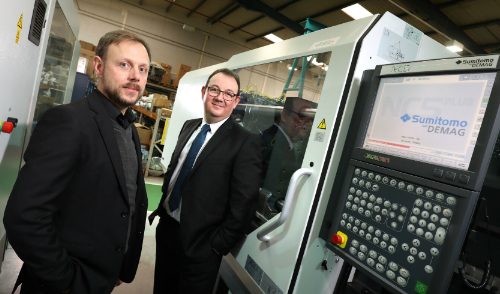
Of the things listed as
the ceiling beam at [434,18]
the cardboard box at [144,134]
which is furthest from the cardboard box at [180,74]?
the ceiling beam at [434,18]

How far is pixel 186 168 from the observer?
1705 millimetres

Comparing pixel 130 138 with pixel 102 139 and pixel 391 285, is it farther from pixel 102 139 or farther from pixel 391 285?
pixel 391 285

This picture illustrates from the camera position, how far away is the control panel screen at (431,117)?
2.74 ft

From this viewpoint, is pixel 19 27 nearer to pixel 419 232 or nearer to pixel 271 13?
pixel 419 232

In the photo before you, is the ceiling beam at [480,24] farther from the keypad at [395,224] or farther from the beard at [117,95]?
the beard at [117,95]

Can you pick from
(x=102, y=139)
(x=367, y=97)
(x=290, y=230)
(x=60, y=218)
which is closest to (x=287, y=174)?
(x=290, y=230)

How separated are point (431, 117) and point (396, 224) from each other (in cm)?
33

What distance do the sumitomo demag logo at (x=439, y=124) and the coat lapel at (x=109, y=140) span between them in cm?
99

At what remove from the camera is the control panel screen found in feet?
2.74

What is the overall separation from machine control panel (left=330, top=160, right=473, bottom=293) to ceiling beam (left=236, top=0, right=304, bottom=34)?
698 centimetres

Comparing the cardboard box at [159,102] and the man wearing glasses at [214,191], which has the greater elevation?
the cardboard box at [159,102]

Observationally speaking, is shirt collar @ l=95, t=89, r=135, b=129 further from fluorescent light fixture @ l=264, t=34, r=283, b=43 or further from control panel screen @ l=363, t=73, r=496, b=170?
fluorescent light fixture @ l=264, t=34, r=283, b=43

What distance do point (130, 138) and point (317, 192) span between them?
2.76 feet

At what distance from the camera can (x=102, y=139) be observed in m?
1.13
